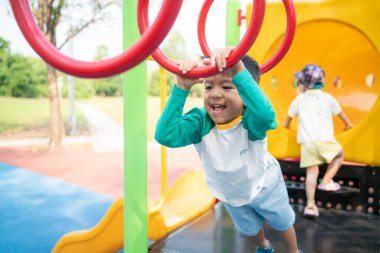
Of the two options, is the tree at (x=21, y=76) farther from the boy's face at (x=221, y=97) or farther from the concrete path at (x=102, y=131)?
the boy's face at (x=221, y=97)

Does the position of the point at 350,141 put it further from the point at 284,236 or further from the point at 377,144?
the point at 284,236

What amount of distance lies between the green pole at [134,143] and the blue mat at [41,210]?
4.29 ft

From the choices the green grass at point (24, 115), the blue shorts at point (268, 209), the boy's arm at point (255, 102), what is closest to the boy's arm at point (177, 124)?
the boy's arm at point (255, 102)

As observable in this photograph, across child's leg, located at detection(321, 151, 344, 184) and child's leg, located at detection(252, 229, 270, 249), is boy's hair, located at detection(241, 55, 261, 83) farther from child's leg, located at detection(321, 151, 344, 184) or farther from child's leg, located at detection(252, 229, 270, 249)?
child's leg, located at detection(321, 151, 344, 184)

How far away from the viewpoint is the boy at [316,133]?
3008 mm

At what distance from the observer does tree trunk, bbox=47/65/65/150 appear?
26.3 ft

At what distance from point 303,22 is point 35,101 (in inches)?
398

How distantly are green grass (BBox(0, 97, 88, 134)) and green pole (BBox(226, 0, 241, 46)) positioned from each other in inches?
347

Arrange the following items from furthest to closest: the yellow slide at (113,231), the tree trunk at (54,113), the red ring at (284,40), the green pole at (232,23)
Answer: the tree trunk at (54,113)
the green pole at (232,23)
the yellow slide at (113,231)
the red ring at (284,40)

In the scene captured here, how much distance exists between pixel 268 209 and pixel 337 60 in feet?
9.72

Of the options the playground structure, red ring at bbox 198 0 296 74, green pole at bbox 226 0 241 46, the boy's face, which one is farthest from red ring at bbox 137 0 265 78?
green pole at bbox 226 0 241 46

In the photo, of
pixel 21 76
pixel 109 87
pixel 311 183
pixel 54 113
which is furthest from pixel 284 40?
pixel 109 87

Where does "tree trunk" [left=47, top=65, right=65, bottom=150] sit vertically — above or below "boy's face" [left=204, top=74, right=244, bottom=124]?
below

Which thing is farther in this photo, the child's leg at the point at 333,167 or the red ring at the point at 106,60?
the child's leg at the point at 333,167
